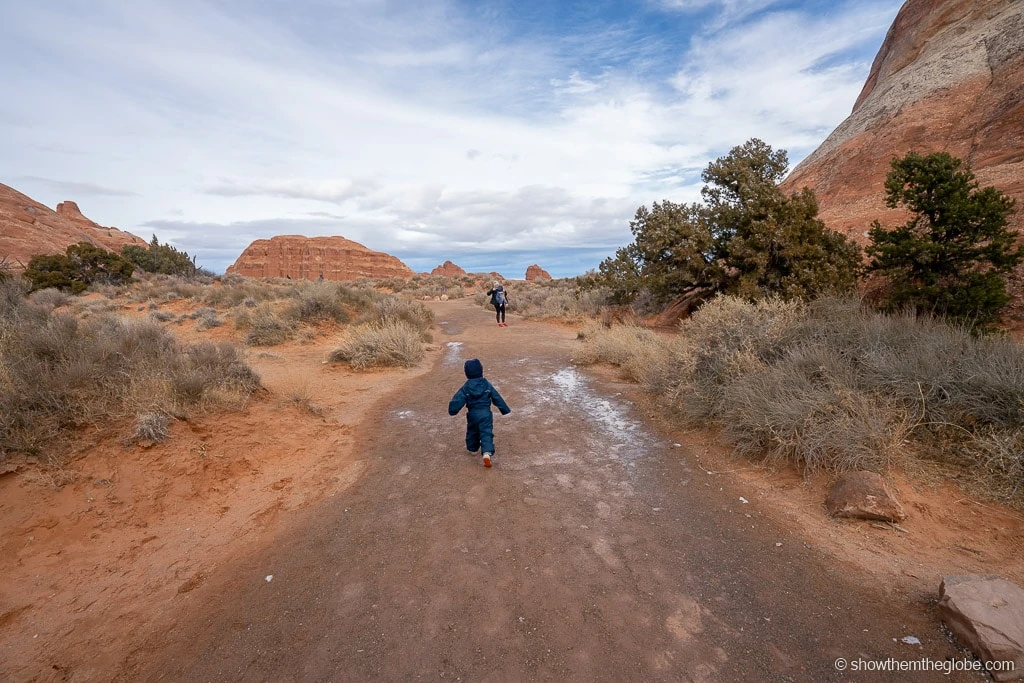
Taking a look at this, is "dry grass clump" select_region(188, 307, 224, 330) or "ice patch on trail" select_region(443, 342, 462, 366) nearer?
"ice patch on trail" select_region(443, 342, 462, 366)

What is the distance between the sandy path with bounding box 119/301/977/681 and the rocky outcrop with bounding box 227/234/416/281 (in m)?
80.4

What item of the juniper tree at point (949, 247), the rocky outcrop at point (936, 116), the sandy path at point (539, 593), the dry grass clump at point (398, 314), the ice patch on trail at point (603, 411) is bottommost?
the sandy path at point (539, 593)

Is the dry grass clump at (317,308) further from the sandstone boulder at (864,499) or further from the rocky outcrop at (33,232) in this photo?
the rocky outcrop at (33,232)

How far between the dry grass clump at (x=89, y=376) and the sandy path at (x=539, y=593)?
8.96 feet

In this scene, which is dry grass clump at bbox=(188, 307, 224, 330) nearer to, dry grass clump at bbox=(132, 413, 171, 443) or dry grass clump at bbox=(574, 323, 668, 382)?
dry grass clump at bbox=(132, 413, 171, 443)

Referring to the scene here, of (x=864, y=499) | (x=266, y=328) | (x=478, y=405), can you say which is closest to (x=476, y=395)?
(x=478, y=405)

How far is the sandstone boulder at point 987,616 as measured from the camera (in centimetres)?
225

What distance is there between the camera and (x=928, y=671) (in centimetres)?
237

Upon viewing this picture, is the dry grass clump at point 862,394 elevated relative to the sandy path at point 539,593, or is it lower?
elevated

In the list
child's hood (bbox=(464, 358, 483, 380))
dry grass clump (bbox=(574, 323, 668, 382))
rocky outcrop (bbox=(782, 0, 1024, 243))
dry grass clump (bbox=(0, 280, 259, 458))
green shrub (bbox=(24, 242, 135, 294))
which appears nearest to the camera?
dry grass clump (bbox=(0, 280, 259, 458))

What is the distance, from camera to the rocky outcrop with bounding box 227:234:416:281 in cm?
8312

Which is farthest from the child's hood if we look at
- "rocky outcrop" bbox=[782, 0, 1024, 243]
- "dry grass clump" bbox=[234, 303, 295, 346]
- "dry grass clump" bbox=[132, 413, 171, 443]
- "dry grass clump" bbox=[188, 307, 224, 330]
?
"dry grass clump" bbox=[188, 307, 224, 330]

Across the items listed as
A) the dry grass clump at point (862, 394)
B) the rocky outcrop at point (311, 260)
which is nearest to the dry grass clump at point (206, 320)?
the dry grass clump at point (862, 394)

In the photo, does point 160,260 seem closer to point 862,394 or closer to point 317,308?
point 317,308
